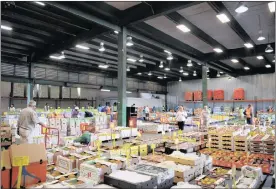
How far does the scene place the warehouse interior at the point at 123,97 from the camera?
3660 mm

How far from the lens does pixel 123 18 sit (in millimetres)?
8609

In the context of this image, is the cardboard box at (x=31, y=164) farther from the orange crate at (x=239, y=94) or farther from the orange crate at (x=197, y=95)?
the orange crate at (x=197, y=95)

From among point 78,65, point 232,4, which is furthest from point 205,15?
point 78,65

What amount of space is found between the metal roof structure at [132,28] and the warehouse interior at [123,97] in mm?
47

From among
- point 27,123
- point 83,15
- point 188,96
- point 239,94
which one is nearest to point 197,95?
point 188,96

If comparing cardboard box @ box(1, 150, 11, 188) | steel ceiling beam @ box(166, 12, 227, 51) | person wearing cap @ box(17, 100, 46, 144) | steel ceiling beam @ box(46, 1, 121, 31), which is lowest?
cardboard box @ box(1, 150, 11, 188)

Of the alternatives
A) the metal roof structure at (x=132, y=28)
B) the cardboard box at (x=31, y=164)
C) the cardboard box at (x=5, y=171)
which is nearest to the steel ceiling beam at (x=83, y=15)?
the metal roof structure at (x=132, y=28)

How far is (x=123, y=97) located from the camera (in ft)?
30.6

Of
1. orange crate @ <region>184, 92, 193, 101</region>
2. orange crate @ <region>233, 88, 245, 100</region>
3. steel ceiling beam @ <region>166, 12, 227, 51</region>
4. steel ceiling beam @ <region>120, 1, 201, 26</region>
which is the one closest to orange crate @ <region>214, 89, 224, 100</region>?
orange crate @ <region>233, 88, 245, 100</region>

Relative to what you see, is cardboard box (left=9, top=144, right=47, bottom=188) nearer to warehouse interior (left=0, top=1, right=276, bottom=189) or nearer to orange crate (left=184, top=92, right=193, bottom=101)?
warehouse interior (left=0, top=1, right=276, bottom=189)

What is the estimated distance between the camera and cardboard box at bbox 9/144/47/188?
332 cm

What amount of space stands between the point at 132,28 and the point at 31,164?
748cm

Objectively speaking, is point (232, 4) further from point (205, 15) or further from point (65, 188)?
point (65, 188)

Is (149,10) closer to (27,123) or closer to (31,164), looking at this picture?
(27,123)
